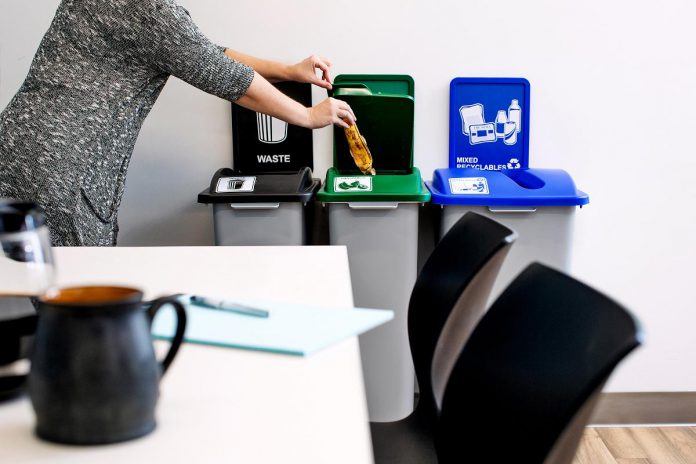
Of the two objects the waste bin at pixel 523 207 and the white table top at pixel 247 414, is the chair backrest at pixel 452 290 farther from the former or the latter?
the waste bin at pixel 523 207

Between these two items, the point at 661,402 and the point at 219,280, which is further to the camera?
the point at 661,402

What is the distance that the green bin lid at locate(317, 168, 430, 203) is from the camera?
2.52 meters

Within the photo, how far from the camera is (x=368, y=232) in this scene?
2.59m

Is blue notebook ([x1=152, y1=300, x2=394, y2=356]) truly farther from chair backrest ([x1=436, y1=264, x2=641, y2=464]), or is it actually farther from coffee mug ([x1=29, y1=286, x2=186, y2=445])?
coffee mug ([x1=29, y1=286, x2=186, y2=445])

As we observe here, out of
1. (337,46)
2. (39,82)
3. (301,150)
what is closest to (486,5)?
(337,46)

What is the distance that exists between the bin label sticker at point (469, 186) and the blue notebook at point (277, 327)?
141 centimetres

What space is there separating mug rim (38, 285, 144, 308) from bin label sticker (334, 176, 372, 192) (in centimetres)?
176

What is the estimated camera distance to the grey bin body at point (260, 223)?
258 cm

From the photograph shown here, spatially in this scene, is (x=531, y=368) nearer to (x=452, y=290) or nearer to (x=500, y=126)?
(x=452, y=290)

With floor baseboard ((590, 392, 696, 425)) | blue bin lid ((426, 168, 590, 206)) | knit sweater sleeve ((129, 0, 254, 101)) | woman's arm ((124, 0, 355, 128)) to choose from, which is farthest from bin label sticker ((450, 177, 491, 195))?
floor baseboard ((590, 392, 696, 425))

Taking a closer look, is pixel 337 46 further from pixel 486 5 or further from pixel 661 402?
pixel 661 402

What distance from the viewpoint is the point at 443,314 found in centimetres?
138

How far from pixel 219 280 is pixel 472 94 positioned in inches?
67.5

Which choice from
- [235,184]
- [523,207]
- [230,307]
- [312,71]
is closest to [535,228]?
[523,207]
